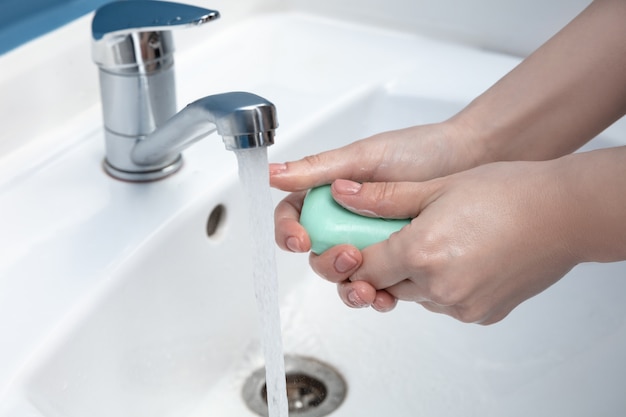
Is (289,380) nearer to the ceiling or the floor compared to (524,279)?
nearer to the floor

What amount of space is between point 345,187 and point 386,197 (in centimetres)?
3

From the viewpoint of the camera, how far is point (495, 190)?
512mm

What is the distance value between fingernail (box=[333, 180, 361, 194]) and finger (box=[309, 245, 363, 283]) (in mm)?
34

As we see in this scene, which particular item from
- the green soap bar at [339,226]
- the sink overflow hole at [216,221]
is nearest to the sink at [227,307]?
the sink overflow hole at [216,221]

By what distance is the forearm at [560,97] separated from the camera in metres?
0.60

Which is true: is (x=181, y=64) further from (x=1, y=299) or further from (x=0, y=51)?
(x=1, y=299)

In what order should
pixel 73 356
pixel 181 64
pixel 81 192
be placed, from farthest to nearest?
pixel 181 64 → pixel 81 192 → pixel 73 356

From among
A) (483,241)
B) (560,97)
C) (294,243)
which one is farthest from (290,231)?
(560,97)

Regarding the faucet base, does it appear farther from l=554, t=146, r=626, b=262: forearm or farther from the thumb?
l=554, t=146, r=626, b=262: forearm

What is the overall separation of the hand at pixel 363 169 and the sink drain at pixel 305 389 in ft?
0.40

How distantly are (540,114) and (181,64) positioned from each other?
13.4 inches

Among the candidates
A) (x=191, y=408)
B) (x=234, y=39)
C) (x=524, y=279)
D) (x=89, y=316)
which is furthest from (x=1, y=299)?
(x=234, y=39)

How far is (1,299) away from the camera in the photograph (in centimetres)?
51

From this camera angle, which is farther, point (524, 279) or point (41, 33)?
point (41, 33)
